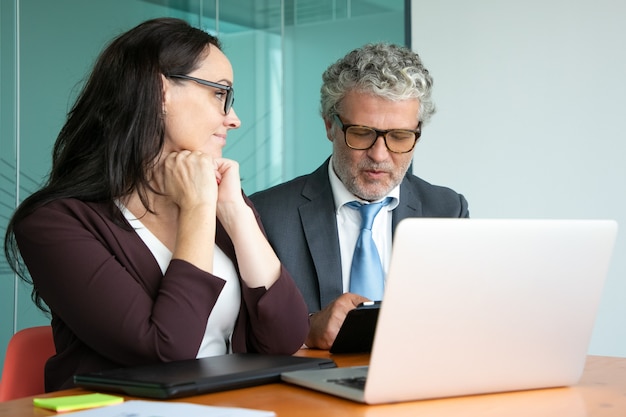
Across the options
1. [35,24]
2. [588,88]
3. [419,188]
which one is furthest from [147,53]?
[588,88]

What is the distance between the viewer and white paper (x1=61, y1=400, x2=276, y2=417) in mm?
1219

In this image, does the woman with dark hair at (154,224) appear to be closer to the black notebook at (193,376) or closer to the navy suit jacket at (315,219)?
the black notebook at (193,376)

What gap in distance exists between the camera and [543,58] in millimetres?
4707

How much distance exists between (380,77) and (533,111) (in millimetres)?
2193

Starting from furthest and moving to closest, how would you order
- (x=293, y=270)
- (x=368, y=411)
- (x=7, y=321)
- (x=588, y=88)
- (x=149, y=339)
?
(x=588, y=88) → (x=7, y=321) → (x=293, y=270) → (x=149, y=339) → (x=368, y=411)

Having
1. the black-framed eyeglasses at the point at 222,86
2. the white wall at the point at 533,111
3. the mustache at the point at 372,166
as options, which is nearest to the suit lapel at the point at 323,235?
the mustache at the point at 372,166

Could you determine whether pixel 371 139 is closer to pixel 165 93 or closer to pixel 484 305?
pixel 165 93

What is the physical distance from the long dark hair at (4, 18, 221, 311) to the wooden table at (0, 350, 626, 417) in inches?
25.6

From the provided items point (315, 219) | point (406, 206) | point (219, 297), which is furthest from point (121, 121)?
point (406, 206)

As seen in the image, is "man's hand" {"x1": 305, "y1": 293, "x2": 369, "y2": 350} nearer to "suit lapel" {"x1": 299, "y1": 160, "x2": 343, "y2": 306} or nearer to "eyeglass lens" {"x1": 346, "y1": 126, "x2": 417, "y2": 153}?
"suit lapel" {"x1": 299, "y1": 160, "x2": 343, "y2": 306}

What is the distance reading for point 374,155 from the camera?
2709 mm

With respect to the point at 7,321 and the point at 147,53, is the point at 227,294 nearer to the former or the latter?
the point at 147,53

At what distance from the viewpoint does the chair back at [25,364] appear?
1931mm

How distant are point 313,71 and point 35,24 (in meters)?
1.67
